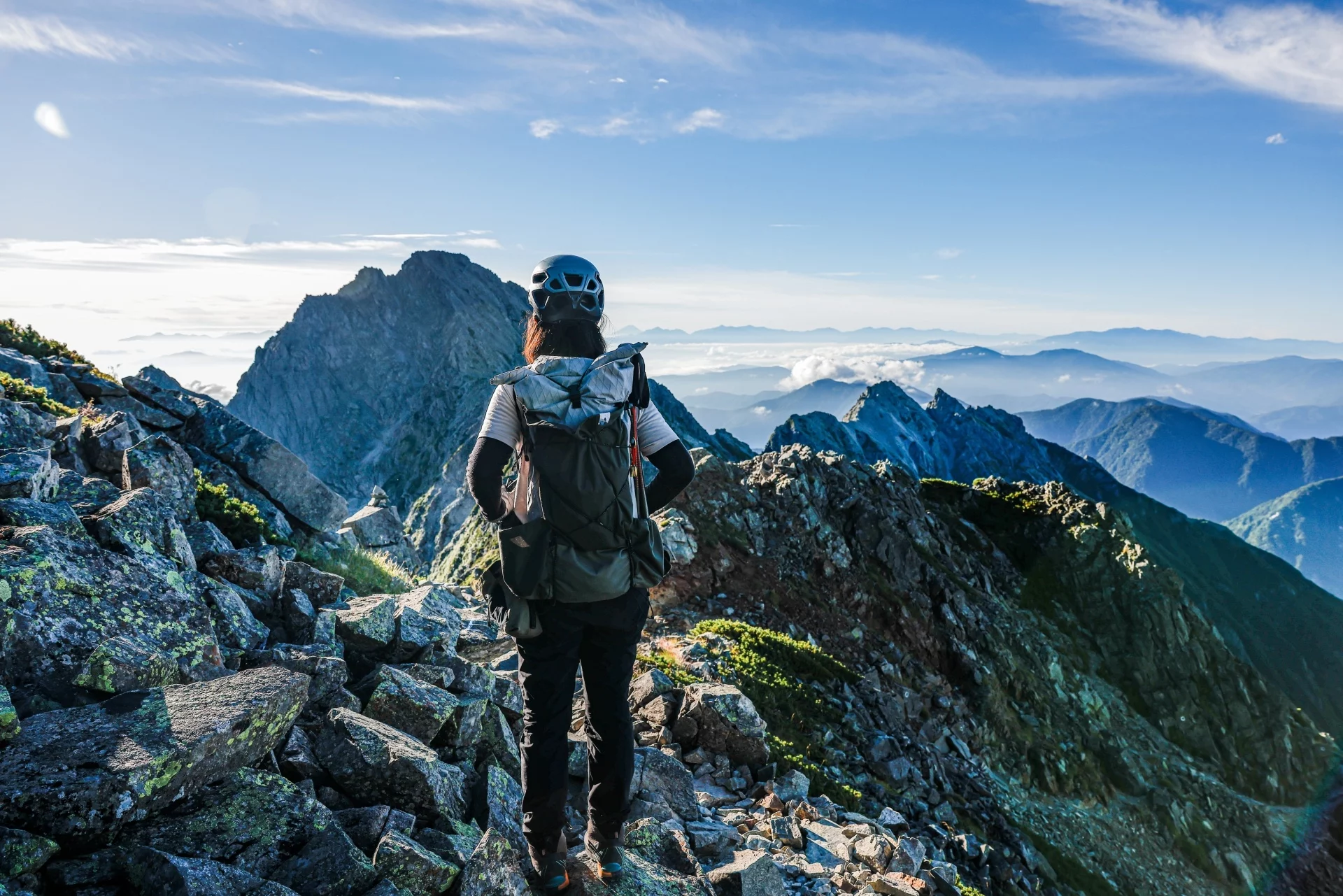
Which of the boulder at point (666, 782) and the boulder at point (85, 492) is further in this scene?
the boulder at point (666, 782)

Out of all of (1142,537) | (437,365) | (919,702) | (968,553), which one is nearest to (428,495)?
(437,365)

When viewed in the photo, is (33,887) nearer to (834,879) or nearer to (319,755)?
(319,755)

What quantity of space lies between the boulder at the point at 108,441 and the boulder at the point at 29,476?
2.85 metres

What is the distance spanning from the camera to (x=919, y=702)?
2200 cm

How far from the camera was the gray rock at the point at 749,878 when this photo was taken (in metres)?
6.68

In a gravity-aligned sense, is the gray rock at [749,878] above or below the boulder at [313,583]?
below

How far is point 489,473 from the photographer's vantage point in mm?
5453

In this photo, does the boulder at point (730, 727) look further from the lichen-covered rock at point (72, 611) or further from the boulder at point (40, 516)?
the boulder at point (40, 516)

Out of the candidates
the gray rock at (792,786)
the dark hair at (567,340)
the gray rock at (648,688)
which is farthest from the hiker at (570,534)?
the gray rock at (648,688)

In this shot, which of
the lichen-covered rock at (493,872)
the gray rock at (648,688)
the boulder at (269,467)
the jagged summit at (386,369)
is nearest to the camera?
the lichen-covered rock at (493,872)

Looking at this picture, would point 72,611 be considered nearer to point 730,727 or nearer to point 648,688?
point 648,688

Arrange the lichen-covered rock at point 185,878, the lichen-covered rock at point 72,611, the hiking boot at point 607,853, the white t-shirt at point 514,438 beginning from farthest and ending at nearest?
1. the hiking boot at point 607,853
2. the white t-shirt at point 514,438
3. the lichen-covered rock at point 72,611
4. the lichen-covered rock at point 185,878

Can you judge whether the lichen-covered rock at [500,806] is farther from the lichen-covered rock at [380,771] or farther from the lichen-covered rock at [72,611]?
the lichen-covered rock at [72,611]

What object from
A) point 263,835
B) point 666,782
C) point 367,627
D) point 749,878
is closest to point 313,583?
point 367,627
